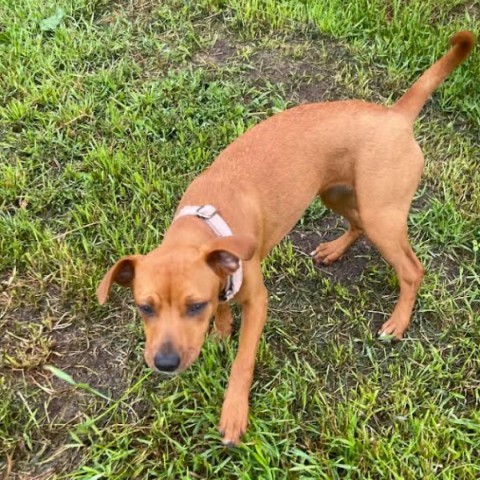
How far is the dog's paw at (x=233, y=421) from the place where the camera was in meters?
3.57

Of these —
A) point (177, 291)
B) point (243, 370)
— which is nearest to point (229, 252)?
point (177, 291)

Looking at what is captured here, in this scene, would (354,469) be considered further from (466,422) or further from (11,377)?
(11,377)

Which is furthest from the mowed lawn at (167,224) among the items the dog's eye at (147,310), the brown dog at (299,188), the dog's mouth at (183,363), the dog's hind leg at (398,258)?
the dog's eye at (147,310)

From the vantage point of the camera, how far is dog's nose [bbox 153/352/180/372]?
3.08m

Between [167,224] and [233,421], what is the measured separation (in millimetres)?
1563

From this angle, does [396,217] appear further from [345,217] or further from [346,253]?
[346,253]

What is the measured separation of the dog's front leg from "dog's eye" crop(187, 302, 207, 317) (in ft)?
1.61

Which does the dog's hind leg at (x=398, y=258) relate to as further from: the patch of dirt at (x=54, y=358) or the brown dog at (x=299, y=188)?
the patch of dirt at (x=54, y=358)

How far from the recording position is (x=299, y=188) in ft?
13.0

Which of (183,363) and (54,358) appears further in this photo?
(54,358)

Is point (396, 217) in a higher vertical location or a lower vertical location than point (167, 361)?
lower

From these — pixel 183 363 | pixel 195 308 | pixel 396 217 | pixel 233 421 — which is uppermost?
pixel 195 308

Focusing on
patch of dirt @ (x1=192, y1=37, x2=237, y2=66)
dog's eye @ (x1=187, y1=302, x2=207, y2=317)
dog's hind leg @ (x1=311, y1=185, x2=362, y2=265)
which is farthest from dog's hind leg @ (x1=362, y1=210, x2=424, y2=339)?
patch of dirt @ (x1=192, y1=37, x2=237, y2=66)

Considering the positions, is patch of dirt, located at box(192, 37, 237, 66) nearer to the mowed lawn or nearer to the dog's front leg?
the mowed lawn
